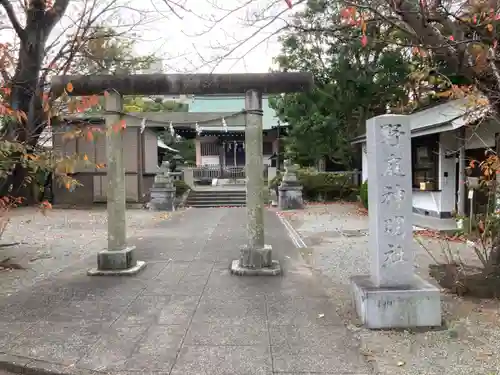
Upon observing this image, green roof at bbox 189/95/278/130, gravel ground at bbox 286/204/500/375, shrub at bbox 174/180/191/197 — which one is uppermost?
green roof at bbox 189/95/278/130

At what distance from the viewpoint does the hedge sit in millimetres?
21578

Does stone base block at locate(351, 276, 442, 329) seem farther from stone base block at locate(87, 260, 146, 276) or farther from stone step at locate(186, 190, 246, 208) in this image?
stone step at locate(186, 190, 246, 208)

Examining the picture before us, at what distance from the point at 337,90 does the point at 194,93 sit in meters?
13.3

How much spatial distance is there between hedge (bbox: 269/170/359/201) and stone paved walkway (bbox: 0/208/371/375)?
1365 cm

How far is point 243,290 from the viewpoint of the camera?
639cm

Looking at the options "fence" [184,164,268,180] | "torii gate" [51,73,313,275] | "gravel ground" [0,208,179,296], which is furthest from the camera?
"fence" [184,164,268,180]

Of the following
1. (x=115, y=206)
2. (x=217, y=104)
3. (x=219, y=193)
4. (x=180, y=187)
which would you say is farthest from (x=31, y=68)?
(x=217, y=104)

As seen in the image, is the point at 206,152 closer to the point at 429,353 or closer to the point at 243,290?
the point at 243,290

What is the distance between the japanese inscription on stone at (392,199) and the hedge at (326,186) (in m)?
16.4

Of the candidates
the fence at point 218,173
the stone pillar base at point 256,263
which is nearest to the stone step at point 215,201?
the fence at point 218,173

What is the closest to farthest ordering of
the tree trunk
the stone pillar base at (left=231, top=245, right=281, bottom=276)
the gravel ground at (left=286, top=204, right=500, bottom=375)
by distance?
the gravel ground at (left=286, top=204, right=500, bottom=375) < the stone pillar base at (left=231, top=245, right=281, bottom=276) < the tree trunk

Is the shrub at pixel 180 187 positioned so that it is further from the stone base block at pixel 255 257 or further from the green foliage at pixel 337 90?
the stone base block at pixel 255 257

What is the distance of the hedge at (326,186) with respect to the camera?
2158cm

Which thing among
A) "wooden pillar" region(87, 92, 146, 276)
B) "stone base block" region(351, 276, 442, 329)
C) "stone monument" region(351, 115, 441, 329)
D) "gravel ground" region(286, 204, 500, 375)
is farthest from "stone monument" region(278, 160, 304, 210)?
"stone base block" region(351, 276, 442, 329)
